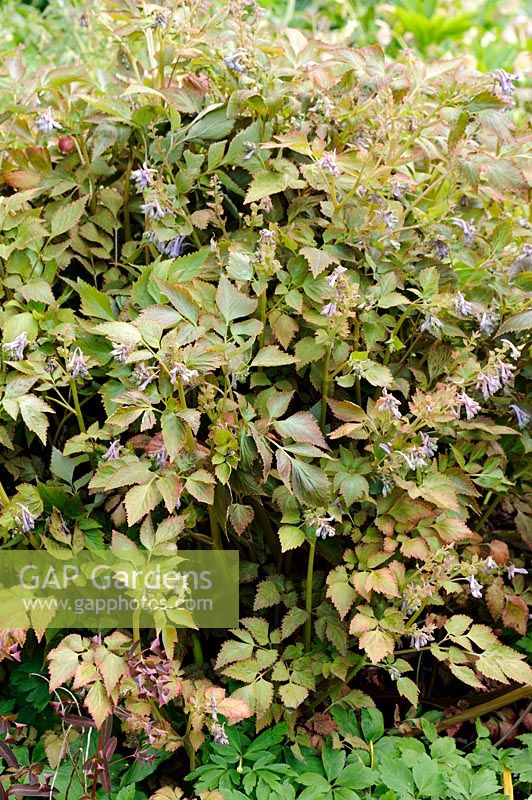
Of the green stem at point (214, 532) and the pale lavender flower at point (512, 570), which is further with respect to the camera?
the pale lavender flower at point (512, 570)

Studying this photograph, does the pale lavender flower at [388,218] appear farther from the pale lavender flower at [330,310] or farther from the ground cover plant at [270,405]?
the pale lavender flower at [330,310]

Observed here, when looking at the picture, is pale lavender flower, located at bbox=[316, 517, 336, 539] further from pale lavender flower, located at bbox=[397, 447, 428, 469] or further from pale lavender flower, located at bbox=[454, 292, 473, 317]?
pale lavender flower, located at bbox=[454, 292, 473, 317]

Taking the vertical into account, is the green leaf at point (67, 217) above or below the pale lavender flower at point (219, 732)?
above

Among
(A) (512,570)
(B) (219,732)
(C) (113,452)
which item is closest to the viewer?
(B) (219,732)

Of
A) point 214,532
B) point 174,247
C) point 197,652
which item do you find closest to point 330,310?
point 174,247

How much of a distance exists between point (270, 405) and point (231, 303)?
0.18 m

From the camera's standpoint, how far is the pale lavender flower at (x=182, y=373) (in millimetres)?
1326

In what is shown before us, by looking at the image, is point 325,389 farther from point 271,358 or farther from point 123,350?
point 123,350

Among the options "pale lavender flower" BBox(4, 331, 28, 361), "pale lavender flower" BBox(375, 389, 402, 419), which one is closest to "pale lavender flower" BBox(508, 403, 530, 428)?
"pale lavender flower" BBox(375, 389, 402, 419)

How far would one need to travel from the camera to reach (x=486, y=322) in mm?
1672

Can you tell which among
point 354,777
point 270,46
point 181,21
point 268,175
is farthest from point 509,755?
point 181,21

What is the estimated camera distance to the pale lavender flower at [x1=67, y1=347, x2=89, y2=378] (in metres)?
1.47

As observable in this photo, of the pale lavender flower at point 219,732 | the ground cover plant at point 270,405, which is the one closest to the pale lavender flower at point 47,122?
the ground cover plant at point 270,405

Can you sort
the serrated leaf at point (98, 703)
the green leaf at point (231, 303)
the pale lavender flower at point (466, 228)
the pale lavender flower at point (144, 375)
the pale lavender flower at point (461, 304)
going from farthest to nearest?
1. the pale lavender flower at point (466, 228)
2. the pale lavender flower at point (461, 304)
3. the green leaf at point (231, 303)
4. the pale lavender flower at point (144, 375)
5. the serrated leaf at point (98, 703)
